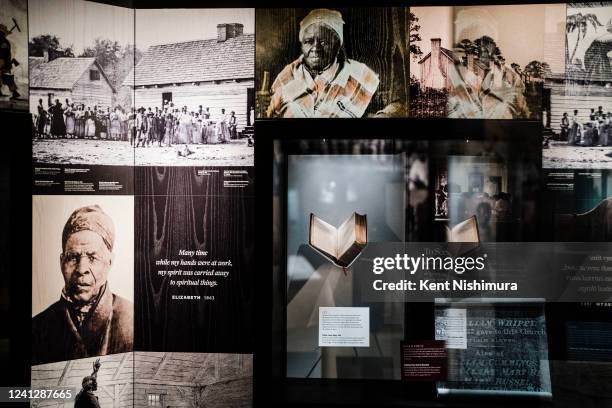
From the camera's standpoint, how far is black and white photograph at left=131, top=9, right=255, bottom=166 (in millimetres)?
3926

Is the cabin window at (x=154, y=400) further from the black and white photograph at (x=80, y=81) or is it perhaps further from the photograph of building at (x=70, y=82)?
the photograph of building at (x=70, y=82)

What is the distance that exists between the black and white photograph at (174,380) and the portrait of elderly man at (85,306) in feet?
0.42

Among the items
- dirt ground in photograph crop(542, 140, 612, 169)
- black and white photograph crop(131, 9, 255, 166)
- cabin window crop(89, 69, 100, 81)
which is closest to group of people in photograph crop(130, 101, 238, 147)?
black and white photograph crop(131, 9, 255, 166)

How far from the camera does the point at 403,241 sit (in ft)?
12.7

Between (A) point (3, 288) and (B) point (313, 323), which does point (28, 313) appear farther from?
(B) point (313, 323)

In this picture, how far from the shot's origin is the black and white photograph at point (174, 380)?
12.8 ft

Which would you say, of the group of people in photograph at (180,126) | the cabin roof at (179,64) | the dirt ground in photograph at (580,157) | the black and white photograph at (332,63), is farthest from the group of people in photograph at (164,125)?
the dirt ground in photograph at (580,157)

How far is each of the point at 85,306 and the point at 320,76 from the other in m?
1.97

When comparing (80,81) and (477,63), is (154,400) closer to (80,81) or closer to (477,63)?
(80,81)

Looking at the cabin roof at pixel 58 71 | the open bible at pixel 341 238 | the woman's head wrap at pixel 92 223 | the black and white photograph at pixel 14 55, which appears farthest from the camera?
the open bible at pixel 341 238

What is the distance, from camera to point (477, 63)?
3.82 meters

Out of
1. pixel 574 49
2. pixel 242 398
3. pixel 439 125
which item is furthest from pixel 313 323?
pixel 574 49

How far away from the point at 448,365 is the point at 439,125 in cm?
145

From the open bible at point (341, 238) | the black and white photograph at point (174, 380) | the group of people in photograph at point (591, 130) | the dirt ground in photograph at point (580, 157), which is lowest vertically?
the black and white photograph at point (174, 380)
